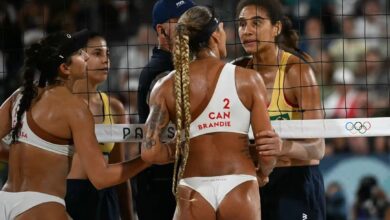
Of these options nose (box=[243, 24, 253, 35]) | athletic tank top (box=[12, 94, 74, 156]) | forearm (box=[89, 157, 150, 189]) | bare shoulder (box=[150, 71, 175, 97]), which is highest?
nose (box=[243, 24, 253, 35])

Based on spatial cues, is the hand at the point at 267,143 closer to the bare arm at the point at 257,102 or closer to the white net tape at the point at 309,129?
the bare arm at the point at 257,102

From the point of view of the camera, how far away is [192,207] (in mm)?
5113

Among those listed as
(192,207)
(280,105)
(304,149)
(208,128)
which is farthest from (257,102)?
(280,105)

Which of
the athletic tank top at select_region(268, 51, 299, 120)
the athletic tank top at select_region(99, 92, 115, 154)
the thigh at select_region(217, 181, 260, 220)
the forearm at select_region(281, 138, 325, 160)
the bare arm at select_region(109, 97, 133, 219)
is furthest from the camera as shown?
the bare arm at select_region(109, 97, 133, 219)

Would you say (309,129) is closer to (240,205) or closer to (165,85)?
(240,205)

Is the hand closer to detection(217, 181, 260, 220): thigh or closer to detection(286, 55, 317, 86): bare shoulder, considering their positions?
detection(217, 181, 260, 220): thigh

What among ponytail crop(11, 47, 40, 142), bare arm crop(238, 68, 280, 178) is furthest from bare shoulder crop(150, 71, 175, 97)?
ponytail crop(11, 47, 40, 142)

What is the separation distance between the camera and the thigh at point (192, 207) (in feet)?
16.7

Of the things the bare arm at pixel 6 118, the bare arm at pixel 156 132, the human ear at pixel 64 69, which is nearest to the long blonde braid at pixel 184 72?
the bare arm at pixel 156 132

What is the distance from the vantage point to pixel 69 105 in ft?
18.0

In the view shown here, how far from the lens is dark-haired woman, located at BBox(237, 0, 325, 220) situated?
611cm

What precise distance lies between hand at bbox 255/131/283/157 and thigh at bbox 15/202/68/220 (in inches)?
52.5

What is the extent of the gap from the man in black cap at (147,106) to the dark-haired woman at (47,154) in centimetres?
74

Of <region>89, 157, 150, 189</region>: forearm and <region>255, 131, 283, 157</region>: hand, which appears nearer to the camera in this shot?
<region>255, 131, 283, 157</region>: hand
